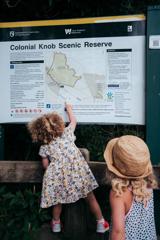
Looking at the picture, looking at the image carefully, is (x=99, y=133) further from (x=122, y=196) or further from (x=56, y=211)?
(x=122, y=196)

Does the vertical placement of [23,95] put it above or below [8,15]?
below

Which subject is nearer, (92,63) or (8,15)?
(92,63)

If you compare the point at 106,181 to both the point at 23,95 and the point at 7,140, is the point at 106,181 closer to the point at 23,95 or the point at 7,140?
the point at 23,95

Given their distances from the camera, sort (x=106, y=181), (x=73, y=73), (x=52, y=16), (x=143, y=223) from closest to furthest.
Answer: (x=143, y=223) → (x=106, y=181) → (x=73, y=73) → (x=52, y=16)

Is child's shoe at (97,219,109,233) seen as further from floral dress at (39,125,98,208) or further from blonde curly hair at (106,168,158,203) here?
blonde curly hair at (106,168,158,203)

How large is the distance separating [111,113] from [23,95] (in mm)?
871

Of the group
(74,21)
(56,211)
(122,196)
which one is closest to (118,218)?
(122,196)

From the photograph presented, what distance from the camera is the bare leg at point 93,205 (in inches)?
170

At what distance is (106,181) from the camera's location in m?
4.30

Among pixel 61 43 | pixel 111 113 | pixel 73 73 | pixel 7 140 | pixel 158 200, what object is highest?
pixel 61 43

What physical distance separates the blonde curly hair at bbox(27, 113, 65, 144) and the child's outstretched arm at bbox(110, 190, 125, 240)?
1.43 m

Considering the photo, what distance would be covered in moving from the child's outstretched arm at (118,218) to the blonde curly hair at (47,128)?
56.2 inches

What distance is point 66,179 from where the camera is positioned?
13.9 feet

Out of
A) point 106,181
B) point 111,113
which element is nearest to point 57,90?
point 111,113
